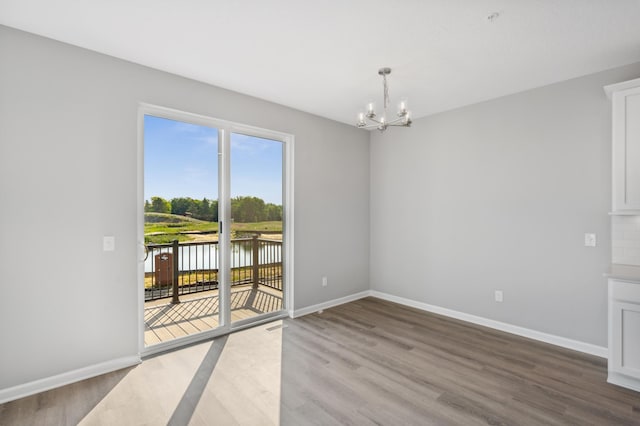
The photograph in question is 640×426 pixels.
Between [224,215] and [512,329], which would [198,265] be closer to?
[224,215]

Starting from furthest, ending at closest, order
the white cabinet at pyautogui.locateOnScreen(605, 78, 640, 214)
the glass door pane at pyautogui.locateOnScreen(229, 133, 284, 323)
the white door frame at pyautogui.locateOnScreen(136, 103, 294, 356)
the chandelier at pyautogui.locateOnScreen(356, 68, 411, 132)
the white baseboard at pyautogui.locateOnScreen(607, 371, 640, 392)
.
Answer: the glass door pane at pyautogui.locateOnScreen(229, 133, 284, 323)
the white door frame at pyautogui.locateOnScreen(136, 103, 294, 356)
the chandelier at pyautogui.locateOnScreen(356, 68, 411, 132)
the white cabinet at pyautogui.locateOnScreen(605, 78, 640, 214)
the white baseboard at pyautogui.locateOnScreen(607, 371, 640, 392)

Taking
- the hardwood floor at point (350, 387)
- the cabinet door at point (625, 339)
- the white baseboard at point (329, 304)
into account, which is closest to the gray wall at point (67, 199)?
the hardwood floor at point (350, 387)

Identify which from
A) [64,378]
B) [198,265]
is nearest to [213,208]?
[198,265]

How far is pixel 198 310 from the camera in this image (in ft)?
12.2

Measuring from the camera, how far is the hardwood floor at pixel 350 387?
2150 mm

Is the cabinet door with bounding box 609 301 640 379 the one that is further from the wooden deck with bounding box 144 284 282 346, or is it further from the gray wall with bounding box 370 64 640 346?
the wooden deck with bounding box 144 284 282 346

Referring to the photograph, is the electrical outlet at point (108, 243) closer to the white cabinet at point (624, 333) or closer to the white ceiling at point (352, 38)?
the white ceiling at point (352, 38)

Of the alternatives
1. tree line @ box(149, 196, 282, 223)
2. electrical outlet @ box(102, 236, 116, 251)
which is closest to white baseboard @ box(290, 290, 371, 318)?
tree line @ box(149, 196, 282, 223)

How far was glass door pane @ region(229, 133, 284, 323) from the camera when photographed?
3.74m

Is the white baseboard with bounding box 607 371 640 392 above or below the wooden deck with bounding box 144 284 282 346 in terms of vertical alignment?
below

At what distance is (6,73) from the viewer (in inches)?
92.2

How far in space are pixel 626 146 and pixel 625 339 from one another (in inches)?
62.7

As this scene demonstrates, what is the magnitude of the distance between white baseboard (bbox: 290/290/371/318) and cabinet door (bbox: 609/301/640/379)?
3.02 metres

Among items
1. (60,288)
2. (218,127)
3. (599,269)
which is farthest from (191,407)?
(599,269)
